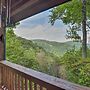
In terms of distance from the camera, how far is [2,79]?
13.1 feet

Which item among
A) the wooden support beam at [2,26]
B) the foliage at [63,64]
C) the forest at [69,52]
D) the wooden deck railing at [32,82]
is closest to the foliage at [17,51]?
the foliage at [63,64]

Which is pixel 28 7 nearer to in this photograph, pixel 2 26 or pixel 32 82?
pixel 2 26

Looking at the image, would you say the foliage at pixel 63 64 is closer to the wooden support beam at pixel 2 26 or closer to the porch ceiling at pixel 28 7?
the wooden support beam at pixel 2 26

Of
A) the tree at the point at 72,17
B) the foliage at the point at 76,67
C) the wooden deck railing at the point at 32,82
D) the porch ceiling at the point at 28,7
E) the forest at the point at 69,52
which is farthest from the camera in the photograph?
the tree at the point at 72,17

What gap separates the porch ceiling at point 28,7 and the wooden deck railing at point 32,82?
2.86ft

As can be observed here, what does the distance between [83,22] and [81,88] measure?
3150 millimetres

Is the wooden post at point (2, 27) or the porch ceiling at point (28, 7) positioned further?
the wooden post at point (2, 27)

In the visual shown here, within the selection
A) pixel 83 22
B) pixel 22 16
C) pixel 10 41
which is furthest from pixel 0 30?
pixel 10 41

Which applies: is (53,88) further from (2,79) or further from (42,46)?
(42,46)

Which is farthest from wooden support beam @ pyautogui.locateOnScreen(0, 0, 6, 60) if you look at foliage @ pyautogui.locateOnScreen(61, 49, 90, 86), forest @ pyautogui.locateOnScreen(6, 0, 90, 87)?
foliage @ pyautogui.locateOnScreen(61, 49, 90, 86)

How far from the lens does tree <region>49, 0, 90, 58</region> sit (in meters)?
4.41

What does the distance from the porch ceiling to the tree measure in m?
0.82

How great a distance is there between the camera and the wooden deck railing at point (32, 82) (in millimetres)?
1639

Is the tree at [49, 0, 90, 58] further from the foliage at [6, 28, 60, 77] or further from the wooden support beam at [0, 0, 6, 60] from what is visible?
the wooden support beam at [0, 0, 6, 60]
